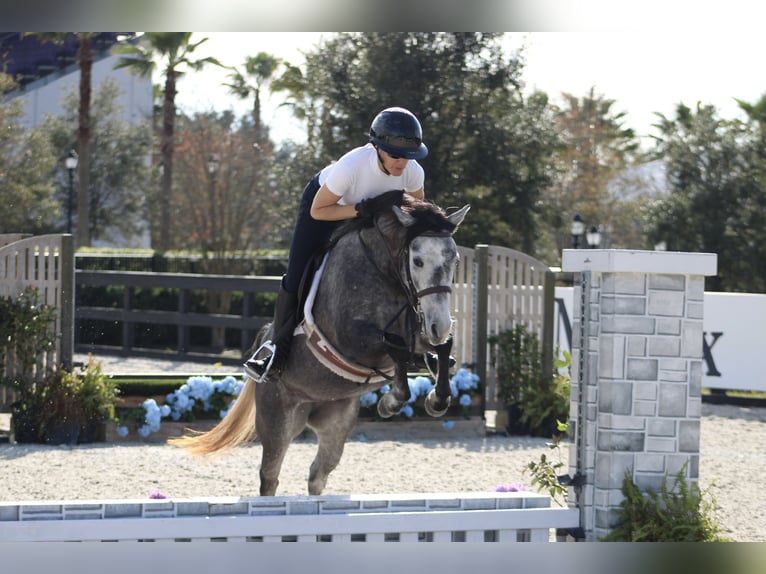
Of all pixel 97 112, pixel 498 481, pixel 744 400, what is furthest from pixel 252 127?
pixel 498 481

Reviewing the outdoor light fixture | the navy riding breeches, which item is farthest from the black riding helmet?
the outdoor light fixture

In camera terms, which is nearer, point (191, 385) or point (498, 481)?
point (498, 481)

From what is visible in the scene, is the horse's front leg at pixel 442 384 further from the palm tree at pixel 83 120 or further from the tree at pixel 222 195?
the palm tree at pixel 83 120

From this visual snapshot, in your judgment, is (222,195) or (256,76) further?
(256,76)

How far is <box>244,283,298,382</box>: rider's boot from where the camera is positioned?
4695 millimetres

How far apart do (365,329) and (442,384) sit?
44cm

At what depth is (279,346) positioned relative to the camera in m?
4.71

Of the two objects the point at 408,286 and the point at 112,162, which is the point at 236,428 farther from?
the point at 112,162

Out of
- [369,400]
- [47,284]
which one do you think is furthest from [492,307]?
[47,284]

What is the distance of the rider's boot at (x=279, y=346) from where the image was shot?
470 cm

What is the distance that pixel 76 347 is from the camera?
15266 mm

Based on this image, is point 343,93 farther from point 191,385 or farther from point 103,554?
point 103,554

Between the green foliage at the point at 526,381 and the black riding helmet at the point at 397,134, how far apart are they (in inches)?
169
